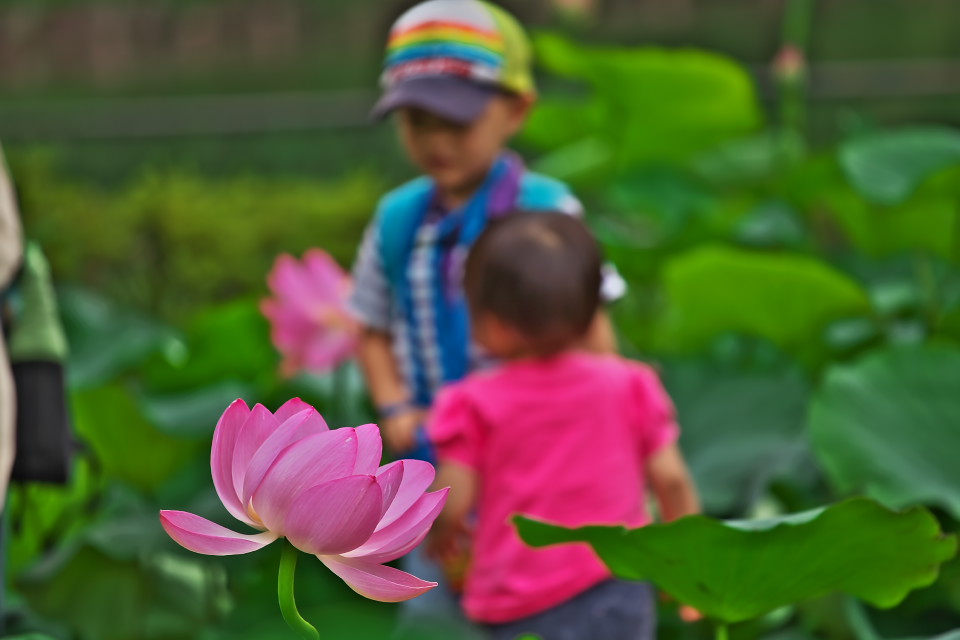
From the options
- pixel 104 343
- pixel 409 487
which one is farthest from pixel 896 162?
pixel 409 487

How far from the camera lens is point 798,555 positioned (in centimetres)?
101

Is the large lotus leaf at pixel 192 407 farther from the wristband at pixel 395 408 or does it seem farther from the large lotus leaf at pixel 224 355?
the wristband at pixel 395 408

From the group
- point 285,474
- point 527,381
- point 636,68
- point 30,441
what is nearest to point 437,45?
point 527,381

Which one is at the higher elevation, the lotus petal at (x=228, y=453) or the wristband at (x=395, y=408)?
the lotus petal at (x=228, y=453)

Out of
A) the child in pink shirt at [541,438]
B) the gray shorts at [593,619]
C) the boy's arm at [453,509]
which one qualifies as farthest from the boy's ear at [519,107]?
the gray shorts at [593,619]

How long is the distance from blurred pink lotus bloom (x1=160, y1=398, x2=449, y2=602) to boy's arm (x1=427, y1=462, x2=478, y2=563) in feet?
1.43

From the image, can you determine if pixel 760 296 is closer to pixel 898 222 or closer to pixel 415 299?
pixel 898 222

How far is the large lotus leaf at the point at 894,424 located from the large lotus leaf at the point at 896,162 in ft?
1.62

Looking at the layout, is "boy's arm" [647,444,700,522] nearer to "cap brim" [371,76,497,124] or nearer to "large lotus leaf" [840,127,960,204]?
"cap brim" [371,76,497,124]

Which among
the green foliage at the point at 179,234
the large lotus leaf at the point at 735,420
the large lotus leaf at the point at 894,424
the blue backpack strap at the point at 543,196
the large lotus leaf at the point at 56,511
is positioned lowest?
the green foliage at the point at 179,234

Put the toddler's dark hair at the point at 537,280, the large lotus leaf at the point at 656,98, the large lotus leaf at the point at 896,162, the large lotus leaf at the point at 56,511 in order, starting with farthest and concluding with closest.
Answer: the large lotus leaf at the point at 656,98
the large lotus leaf at the point at 896,162
the large lotus leaf at the point at 56,511
the toddler's dark hair at the point at 537,280

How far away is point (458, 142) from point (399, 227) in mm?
136

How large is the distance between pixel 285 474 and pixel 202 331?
157 centimetres

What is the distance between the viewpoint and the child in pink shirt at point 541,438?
4.06 ft
